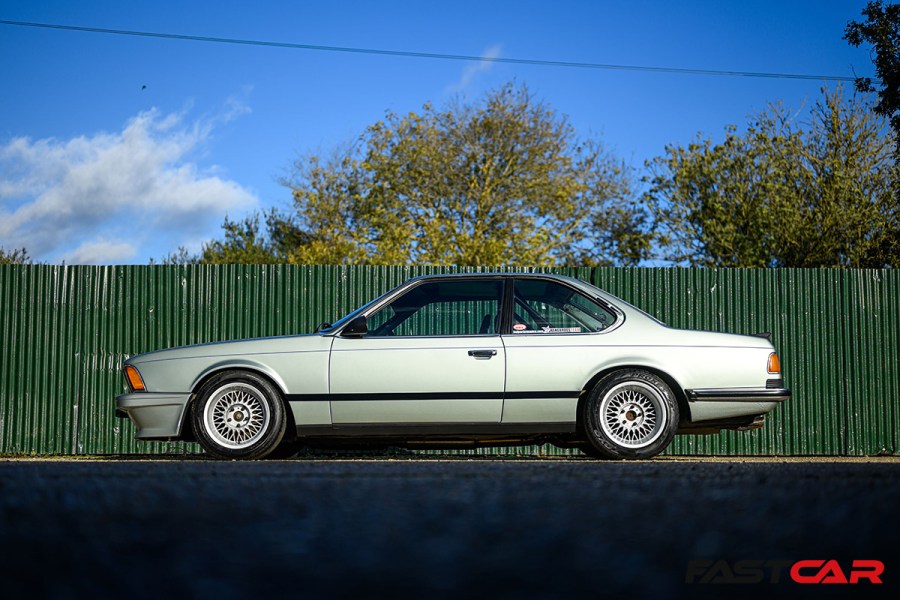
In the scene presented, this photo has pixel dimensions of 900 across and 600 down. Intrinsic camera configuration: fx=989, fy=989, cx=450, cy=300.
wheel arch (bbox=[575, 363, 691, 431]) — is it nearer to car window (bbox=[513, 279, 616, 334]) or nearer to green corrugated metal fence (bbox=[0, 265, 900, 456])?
car window (bbox=[513, 279, 616, 334])

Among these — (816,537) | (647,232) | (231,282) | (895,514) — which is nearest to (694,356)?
(895,514)

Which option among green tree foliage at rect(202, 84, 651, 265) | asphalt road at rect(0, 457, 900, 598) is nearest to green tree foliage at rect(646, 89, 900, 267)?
green tree foliage at rect(202, 84, 651, 265)

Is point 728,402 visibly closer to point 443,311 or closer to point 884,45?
point 443,311

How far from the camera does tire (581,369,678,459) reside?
7.49m

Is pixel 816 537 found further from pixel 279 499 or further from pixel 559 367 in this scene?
pixel 559 367

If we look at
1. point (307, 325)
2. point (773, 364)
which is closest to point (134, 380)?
point (307, 325)

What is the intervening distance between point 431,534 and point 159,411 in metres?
5.39

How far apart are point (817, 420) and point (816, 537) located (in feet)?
30.3

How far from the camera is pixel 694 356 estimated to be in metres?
7.64

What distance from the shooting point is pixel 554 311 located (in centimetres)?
798

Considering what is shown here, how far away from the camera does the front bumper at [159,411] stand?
770 centimetres

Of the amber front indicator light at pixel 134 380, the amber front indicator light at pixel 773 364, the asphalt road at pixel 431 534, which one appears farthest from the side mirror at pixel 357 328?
the asphalt road at pixel 431 534

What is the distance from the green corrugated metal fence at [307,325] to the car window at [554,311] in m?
3.43

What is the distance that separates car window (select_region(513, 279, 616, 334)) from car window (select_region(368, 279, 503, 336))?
0.19 meters
